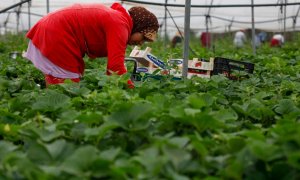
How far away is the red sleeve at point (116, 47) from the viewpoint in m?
3.53

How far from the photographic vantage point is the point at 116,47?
3535mm

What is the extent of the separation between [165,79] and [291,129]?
6.06 feet

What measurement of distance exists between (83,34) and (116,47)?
0.40 m

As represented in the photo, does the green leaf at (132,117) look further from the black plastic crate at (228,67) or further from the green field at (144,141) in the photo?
the black plastic crate at (228,67)

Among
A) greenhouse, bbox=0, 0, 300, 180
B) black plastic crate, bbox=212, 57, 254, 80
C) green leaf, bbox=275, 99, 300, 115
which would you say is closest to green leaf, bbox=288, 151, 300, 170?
greenhouse, bbox=0, 0, 300, 180

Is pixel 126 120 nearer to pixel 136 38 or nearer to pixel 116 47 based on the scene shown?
pixel 116 47

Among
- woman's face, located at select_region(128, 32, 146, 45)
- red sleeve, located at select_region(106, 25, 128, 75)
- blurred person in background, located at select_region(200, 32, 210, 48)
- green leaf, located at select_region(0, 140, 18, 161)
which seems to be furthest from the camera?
blurred person in background, located at select_region(200, 32, 210, 48)

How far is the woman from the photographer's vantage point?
3.59m

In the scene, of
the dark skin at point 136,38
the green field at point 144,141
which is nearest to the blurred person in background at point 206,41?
the dark skin at point 136,38

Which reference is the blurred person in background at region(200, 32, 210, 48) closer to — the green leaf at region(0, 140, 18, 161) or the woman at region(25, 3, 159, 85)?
the woman at region(25, 3, 159, 85)

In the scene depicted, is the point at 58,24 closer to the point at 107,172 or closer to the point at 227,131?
the point at 227,131

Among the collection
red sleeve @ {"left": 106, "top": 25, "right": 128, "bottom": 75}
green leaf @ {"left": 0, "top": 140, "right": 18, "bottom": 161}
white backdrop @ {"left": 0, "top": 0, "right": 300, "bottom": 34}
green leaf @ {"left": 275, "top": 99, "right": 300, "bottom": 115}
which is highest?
white backdrop @ {"left": 0, "top": 0, "right": 300, "bottom": 34}

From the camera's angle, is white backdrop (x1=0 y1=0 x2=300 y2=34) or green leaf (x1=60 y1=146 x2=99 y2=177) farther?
white backdrop (x1=0 y1=0 x2=300 y2=34)

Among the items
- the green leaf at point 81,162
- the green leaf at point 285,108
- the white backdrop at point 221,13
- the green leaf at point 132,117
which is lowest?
the green leaf at point 81,162
